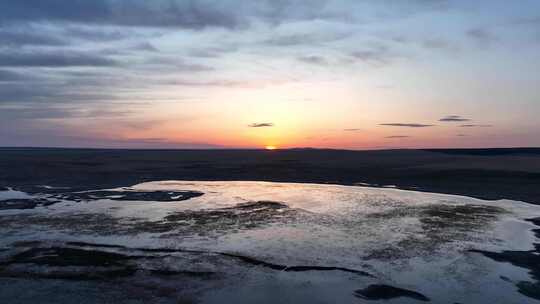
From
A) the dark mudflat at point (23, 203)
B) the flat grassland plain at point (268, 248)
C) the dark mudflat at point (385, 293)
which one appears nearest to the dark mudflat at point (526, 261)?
the flat grassland plain at point (268, 248)

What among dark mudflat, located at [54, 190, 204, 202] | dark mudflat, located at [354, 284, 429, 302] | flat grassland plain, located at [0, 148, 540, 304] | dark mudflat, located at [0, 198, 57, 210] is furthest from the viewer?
dark mudflat, located at [54, 190, 204, 202]

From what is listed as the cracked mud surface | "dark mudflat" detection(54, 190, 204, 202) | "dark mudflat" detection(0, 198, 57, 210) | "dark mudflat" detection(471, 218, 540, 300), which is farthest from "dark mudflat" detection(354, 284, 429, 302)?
"dark mudflat" detection(0, 198, 57, 210)

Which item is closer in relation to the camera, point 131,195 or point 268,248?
point 268,248

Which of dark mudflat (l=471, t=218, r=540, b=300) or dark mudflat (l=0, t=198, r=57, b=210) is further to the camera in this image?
dark mudflat (l=0, t=198, r=57, b=210)

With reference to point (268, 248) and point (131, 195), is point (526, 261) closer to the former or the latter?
point (268, 248)

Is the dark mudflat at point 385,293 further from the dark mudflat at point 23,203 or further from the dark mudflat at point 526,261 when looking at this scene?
the dark mudflat at point 23,203

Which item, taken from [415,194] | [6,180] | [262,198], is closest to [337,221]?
[262,198]

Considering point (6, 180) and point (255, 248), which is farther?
point (6, 180)

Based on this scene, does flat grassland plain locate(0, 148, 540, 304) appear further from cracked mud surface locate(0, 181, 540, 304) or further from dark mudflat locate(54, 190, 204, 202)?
dark mudflat locate(54, 190, 204, 202)

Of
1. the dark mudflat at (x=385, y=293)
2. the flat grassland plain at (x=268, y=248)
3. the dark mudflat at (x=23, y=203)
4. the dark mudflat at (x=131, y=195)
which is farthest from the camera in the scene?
the dark mudflat at (x=131, y=195)

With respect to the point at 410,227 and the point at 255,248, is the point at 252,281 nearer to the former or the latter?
the point at 255,248

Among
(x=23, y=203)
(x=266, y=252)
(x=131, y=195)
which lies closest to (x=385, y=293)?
(x=266, y=252)
